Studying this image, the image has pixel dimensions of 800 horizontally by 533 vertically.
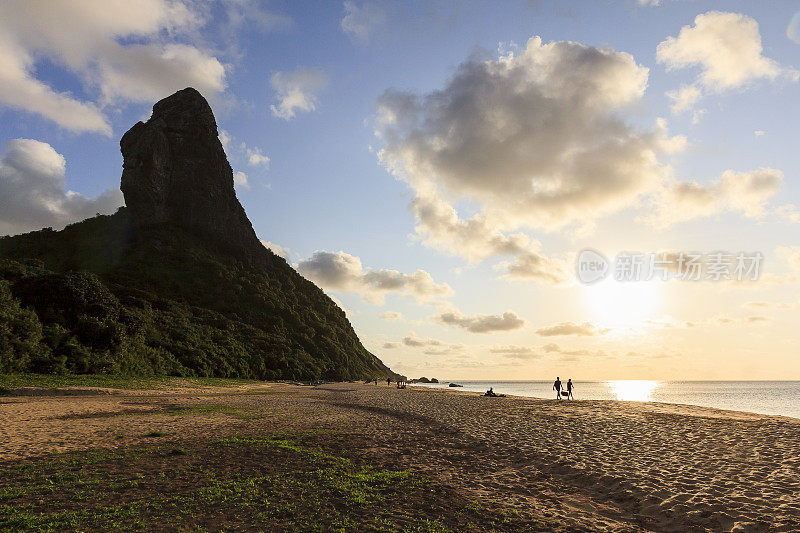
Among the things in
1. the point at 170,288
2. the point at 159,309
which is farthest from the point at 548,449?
the point at 170,288

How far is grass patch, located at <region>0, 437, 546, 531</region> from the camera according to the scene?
826 cm

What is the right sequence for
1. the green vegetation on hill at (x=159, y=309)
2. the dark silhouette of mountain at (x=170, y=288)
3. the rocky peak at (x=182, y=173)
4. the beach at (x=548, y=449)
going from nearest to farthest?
the beach at (x=548, y=449), the green vegetation on hill at (x=159, y=309), the dark silhouette of mountain at (x=170, y=288), the rocky peak at (x=182, y=173)

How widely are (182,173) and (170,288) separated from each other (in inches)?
1762

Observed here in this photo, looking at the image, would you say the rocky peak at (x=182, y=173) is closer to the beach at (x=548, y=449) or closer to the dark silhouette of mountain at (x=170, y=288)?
the dark silhouette of mountain at (x=170, y=288)

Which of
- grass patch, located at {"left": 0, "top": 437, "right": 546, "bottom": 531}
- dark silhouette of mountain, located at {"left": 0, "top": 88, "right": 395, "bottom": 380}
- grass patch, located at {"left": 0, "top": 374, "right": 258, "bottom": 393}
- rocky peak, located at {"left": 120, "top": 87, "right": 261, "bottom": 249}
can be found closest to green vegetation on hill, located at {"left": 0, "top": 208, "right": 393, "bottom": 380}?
dark silhouette of mountain, located at {"left": 0, "top": 88, "right": 395, "bottom": 380}

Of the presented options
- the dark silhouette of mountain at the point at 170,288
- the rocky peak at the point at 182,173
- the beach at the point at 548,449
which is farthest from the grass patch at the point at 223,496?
the rocky peak at the point at 182,173

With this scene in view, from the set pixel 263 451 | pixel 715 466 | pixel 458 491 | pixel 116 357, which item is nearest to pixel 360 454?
pixel 263 451

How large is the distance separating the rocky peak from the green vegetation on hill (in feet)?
19.0

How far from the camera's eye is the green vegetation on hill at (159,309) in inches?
1665

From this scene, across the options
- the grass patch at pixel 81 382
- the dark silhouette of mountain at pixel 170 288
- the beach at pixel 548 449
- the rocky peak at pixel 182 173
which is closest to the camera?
the beach at pixel 548 449

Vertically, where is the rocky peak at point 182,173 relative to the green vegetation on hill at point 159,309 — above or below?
above

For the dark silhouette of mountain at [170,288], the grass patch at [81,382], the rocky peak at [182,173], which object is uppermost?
the rocky peak at [182,173]

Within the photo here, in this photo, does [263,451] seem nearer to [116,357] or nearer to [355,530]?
[355,530]

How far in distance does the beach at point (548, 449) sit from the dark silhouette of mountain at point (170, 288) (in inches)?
710
